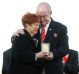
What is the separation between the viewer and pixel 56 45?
3.32 metres

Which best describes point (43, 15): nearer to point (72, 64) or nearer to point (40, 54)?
point (40, 54)

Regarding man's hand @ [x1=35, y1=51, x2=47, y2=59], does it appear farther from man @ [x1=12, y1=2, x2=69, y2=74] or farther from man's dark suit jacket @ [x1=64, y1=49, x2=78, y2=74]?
man's dark suit jacket @ [x1=64, y1=49, x2=78, y2=74]

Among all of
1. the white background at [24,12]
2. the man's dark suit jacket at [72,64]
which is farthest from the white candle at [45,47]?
the white background at [24,12]

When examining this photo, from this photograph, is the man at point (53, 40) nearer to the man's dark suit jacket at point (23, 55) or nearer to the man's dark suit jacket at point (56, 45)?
the man's dark suit jacket at point (56, 45)

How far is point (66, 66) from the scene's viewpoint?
4.12m

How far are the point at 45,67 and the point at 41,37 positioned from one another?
282 mm

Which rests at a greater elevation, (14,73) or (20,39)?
(20,39)

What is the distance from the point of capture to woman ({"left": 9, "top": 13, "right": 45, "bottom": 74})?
123 inches

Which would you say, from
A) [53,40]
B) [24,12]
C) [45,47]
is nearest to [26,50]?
[45,47]

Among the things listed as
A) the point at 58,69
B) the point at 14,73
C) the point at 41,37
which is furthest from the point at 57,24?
the point at 14,73

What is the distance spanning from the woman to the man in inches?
5.5

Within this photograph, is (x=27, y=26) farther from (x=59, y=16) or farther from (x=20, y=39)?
(x=59, y=16)

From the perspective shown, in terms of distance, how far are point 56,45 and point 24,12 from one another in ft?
5.96

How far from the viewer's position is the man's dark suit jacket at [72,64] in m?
4.12
